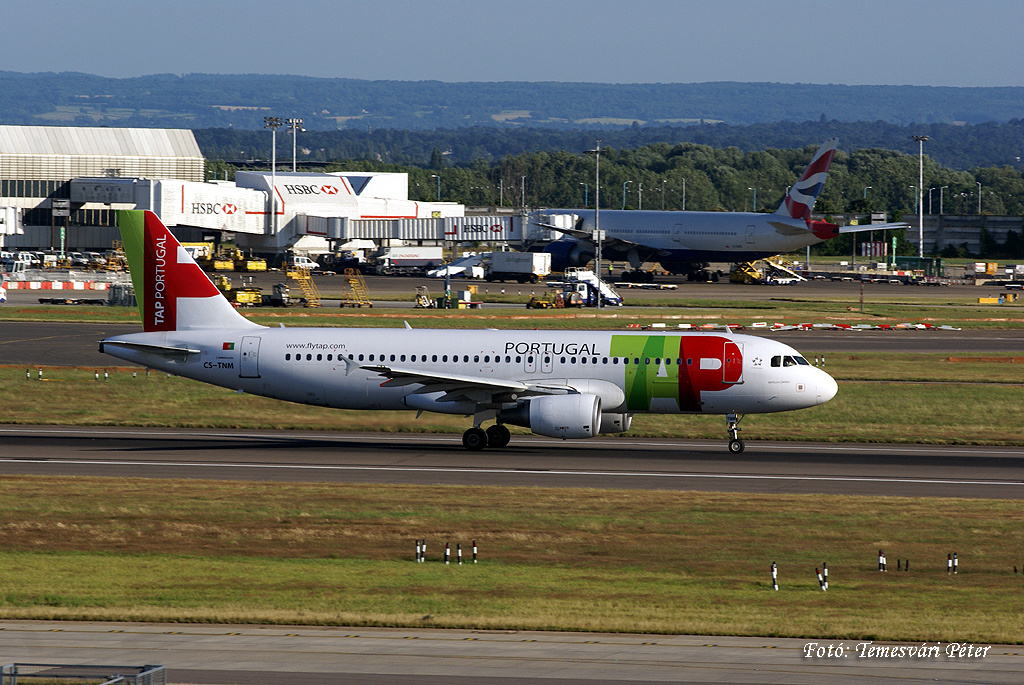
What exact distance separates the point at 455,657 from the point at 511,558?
308 inches

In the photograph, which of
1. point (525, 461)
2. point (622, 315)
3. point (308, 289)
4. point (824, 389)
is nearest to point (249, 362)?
point (525, 461)

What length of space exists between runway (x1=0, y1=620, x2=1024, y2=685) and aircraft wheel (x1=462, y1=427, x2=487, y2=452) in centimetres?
2057

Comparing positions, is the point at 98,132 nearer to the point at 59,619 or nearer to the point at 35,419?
the point at 35,419

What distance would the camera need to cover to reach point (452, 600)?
22.2 m

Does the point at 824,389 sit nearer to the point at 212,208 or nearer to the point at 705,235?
the point at 705,235

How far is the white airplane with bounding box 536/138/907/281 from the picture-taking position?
123 m

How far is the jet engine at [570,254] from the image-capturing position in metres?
135

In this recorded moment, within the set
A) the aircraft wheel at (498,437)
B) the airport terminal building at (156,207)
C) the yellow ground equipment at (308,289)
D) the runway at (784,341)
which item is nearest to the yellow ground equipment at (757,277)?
the airport terminal building at (156,207)

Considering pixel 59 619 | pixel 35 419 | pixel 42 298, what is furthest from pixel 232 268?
pixel 59 619

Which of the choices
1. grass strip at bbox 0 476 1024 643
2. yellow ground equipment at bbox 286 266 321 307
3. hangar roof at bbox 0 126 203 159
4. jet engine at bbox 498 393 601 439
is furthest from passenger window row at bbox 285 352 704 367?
hangar roof at bbox 0 126 203 159

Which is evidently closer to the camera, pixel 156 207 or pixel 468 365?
pixel 468 365

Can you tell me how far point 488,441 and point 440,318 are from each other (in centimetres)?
4052

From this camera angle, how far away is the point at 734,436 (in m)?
40.8

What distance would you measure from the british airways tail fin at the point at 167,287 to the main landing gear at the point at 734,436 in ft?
57.0
